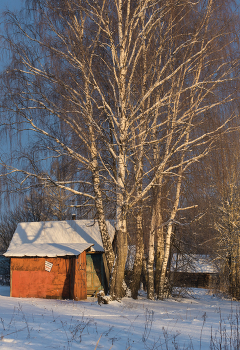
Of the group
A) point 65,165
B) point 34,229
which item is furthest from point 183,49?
point 34,229

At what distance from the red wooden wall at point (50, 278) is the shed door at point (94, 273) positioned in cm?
330

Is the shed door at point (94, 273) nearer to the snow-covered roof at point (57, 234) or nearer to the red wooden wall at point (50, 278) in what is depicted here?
the snow-covered roof at point (57, 234)

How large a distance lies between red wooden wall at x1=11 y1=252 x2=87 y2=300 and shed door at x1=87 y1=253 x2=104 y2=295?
10.8ft

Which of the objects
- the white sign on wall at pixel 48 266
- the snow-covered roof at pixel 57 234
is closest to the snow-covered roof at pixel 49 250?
the snow-covered roof at pixel 57 234

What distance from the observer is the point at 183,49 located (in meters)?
14.0

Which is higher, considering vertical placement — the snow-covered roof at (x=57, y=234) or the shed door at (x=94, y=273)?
the snow-covered roof at (x=57, y=234)

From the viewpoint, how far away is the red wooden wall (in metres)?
15.4

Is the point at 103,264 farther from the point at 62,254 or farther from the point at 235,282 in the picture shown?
the point at 235,282

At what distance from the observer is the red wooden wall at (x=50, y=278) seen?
15383 millimetres

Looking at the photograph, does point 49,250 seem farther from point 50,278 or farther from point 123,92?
point 123,92

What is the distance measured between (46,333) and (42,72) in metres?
9.46

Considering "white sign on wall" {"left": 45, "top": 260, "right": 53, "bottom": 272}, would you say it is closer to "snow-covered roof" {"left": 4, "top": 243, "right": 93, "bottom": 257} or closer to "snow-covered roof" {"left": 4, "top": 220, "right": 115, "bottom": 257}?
"snow-covered roof" {"left": 4, "top": 243, "right": 93, "bottom": 257}

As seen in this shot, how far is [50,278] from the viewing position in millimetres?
16109

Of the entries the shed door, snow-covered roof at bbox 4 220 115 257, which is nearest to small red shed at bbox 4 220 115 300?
the shed door
